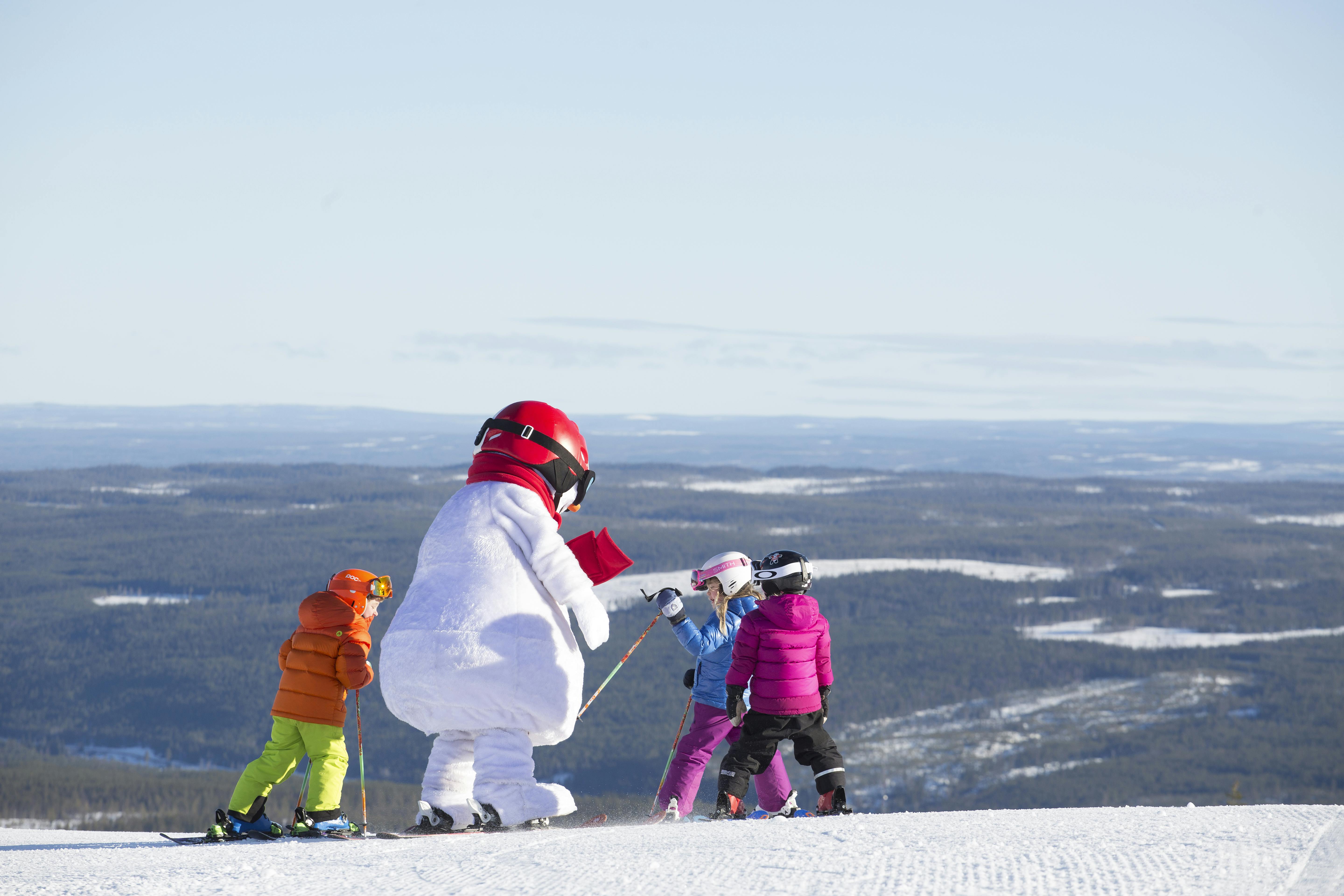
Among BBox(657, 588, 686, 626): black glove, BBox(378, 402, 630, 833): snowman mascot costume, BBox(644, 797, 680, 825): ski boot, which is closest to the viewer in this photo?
BBox(378, 402, 630, 833): snowman mascot costume

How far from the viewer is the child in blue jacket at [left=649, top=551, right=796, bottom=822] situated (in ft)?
26.7

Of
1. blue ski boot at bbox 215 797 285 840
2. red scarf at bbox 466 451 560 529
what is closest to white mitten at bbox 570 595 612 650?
red scarf at bbox 466 451 560 529

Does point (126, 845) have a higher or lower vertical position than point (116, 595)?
higher

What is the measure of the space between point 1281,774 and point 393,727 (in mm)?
60774

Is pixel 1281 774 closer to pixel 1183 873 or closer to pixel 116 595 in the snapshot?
pixel 1183 873

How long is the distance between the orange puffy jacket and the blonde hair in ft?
7.53

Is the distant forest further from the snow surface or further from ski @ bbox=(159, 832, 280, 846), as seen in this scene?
ski @ bbox=(159, 832, 280, 846)

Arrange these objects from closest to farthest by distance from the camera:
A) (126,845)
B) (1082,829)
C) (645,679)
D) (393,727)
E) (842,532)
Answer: (1082,829) < (126,845) < (393,727) < (645,679) < (842,532)

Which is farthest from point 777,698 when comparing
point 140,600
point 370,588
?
point 140,600

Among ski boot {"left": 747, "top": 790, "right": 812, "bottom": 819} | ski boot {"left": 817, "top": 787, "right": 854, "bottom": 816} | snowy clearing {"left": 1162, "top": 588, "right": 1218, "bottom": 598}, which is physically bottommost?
snowy clearing {"left": 1162, "top": 588, "right": 1218, "bottom": 598}

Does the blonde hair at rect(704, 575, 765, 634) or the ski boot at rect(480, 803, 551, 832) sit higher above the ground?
the blonde hair at rect(704, 575, 765, 634)

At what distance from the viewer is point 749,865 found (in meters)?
4.57

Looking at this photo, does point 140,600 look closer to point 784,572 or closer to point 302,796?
point 302,796

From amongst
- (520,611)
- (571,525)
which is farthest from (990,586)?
(520,611)
